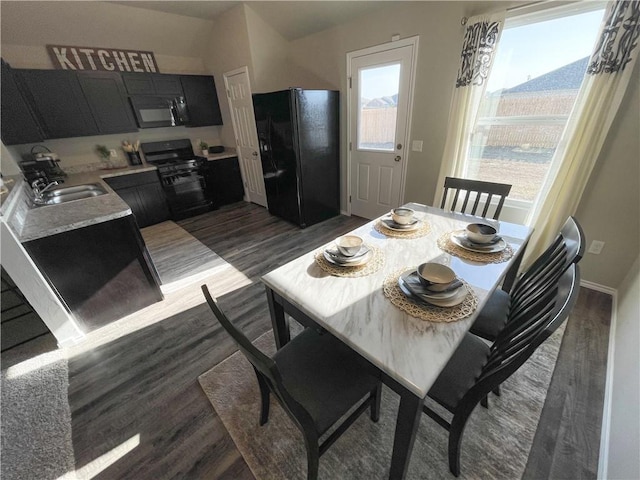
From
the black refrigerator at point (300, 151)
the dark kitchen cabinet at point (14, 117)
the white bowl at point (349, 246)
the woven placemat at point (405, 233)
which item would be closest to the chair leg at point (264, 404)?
the white bowl at point (349, 246)

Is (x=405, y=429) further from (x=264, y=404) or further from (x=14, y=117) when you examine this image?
(x=14, y=117)

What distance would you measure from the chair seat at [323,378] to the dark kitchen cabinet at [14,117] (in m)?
4.13

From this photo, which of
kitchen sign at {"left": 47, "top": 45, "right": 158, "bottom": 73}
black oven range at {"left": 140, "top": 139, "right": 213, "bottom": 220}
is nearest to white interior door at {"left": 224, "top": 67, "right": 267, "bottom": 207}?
black oven range at {"left": 140, "top": 139, "right": 213, "bottom": 220}

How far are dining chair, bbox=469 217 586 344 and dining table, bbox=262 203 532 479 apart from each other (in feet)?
0.45

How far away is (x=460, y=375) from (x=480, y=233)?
2.37 ft

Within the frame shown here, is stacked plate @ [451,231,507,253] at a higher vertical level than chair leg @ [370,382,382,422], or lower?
higher

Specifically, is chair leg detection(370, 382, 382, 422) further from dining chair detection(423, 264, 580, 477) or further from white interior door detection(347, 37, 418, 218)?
white interior door detection(347, 37, 418, 218)

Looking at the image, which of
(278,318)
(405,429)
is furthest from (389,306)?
(278,318)

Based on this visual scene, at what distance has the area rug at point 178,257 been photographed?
8.39ft

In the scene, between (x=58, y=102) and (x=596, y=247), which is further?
(x=58, y=102)

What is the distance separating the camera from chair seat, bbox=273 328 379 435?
0.92 metres

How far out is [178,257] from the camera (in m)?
2.95

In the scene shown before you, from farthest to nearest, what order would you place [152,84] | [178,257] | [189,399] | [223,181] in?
[223,181] → [152,84] → [178,257] → [189,399]

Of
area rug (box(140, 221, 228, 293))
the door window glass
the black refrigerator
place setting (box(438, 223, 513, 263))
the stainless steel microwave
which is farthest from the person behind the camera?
the stainless steel microwave
